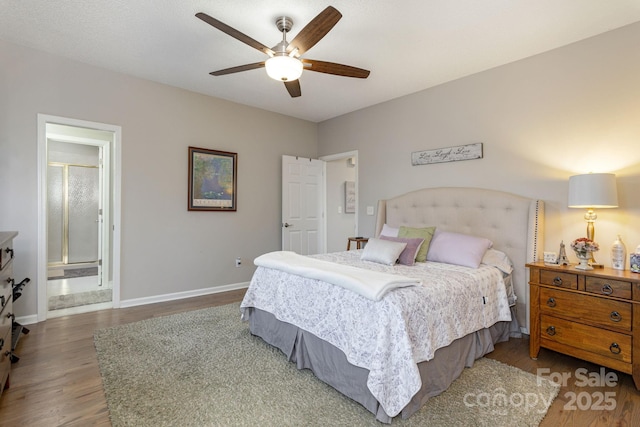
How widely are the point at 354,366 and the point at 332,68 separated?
2.15 m

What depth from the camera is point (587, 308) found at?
2268 mm

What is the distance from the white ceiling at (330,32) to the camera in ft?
7.66

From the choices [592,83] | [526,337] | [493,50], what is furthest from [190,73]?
[526,337]

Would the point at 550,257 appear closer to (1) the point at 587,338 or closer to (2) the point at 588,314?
(2) the point at 588,314

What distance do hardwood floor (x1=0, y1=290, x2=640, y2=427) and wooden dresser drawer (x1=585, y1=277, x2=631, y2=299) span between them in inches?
24.3

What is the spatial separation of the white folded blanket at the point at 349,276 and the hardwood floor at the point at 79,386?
3.63ft

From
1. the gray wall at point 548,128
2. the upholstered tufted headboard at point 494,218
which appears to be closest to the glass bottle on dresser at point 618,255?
the gray wall at point 548,128

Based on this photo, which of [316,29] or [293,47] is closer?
[316,29]

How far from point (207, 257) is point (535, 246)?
3811 millimetres

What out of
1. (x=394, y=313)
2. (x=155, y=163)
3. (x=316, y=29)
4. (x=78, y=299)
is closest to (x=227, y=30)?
(x=316, y=29)

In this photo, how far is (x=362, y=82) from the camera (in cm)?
374

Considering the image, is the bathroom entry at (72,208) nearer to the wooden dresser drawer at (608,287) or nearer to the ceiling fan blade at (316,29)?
the ceiling fan blade at (316,29)

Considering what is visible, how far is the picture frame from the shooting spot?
4156mm

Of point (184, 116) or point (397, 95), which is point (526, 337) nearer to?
point (397, 95)
